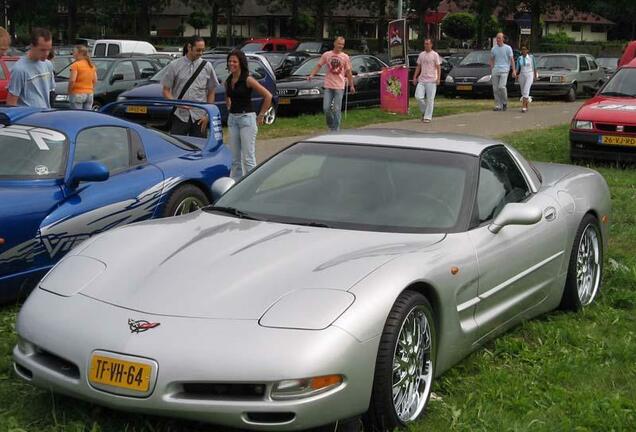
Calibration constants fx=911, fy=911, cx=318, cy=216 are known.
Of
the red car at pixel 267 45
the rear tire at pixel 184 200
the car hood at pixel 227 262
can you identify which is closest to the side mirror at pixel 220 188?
the car hood at pixel 227 262

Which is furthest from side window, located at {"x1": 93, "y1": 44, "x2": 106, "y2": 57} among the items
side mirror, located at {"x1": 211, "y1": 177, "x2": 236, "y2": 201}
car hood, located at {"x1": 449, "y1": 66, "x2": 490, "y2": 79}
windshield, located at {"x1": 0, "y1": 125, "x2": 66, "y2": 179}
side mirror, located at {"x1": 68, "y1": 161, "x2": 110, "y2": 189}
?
side mirror, located at {"x1": 211, "y1": 177, "x2": 236, "y2": 201}

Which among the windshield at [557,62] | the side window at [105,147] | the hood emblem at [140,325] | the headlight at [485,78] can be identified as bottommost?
the hood emblem at [140,325]

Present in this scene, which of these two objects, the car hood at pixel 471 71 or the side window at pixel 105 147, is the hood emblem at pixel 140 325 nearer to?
the side window at pixel 105 147

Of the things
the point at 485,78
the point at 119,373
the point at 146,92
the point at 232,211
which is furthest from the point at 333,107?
the point at 485,78

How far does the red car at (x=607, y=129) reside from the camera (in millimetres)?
11812

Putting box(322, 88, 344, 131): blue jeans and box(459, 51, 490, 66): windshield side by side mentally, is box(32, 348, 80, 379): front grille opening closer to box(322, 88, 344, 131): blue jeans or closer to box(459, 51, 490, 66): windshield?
box(322, 88, 344, 131): blue jeans

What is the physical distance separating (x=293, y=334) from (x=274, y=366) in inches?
6.9

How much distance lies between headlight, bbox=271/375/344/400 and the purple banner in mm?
17069

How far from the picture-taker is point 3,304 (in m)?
5.75

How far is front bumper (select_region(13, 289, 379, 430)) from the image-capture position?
348cm

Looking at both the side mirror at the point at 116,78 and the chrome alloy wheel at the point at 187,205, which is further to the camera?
the side mirror at the point at 116,78

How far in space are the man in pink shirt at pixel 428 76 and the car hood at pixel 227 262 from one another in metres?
14.0

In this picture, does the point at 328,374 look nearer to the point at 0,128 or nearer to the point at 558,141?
the point at 0,128

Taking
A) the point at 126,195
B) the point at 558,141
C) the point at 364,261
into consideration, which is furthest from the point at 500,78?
the point at 364,261
